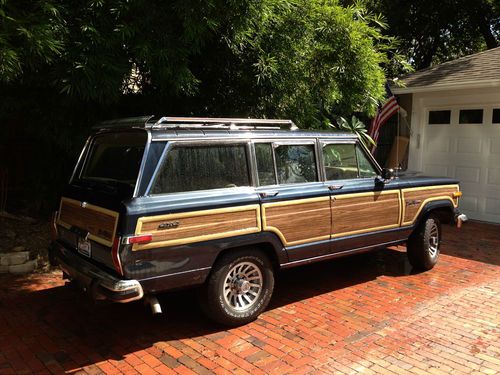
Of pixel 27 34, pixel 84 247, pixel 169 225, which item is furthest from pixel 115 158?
pixel 27 34

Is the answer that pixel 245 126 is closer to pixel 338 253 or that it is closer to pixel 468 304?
pixel 338 253

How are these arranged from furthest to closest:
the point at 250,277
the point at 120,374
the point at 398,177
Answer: the point at 398,177, the point at 250,277, the point at 120,374

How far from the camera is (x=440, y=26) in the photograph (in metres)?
18.3

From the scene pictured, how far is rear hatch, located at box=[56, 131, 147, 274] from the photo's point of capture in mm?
3791

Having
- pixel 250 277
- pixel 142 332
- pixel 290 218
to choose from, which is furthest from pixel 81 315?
pixel 290 218

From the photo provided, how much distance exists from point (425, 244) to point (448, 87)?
5.03m

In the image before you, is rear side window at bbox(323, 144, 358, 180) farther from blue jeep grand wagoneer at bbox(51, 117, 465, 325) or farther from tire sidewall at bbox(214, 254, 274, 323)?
tire sidewall at bbox(214, 254, 274, 323)

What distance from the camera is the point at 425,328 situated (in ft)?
14.6

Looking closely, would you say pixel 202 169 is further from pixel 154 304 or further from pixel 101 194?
pixel 154 304

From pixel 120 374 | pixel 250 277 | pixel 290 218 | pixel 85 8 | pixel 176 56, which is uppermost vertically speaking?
pixel 85 8

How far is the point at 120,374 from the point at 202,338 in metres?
0.84

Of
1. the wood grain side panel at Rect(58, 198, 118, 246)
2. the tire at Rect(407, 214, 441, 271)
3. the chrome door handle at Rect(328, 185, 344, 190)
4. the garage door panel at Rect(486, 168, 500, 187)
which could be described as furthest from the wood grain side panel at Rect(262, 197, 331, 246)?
the garage door panel at Rect(486, 168, 500, 187)

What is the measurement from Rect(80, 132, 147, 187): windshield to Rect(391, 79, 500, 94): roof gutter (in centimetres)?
770

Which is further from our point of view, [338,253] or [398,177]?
[398,177]
